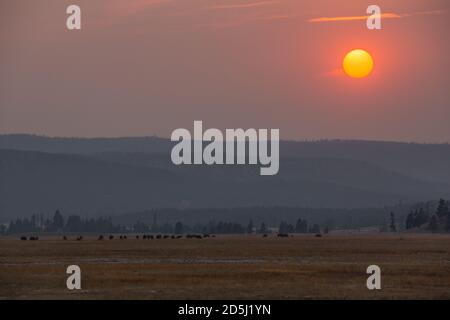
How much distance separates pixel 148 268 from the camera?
8688 centimetres
